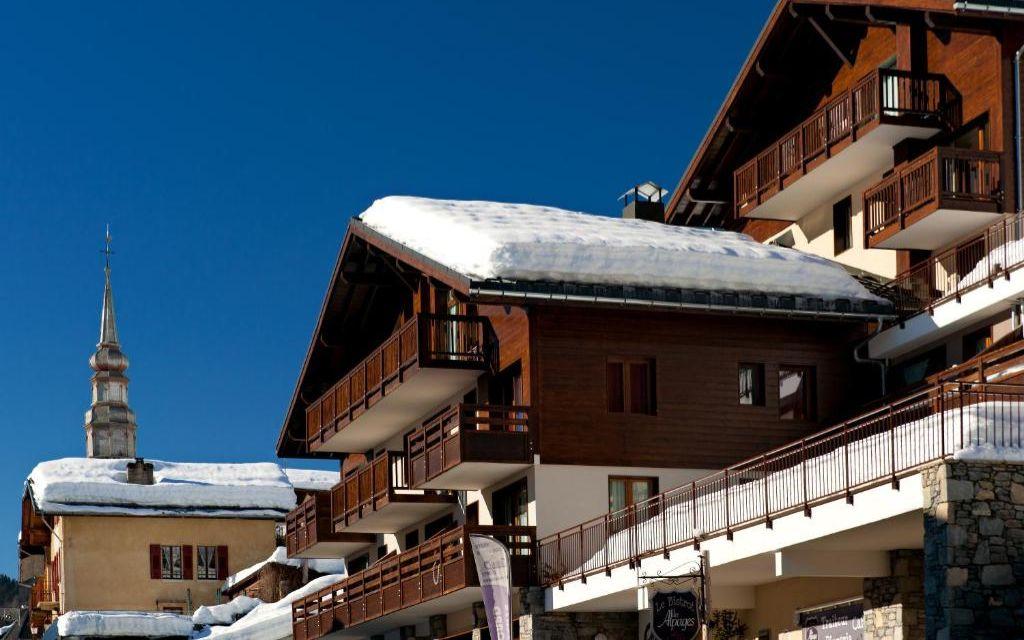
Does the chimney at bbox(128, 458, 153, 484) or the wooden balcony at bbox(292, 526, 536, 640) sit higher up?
the chimney at bbox(128, 458, 153, 484)

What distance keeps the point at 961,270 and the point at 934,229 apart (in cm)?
100

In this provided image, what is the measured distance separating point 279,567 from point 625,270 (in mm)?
32925

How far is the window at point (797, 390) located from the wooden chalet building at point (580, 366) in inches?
1.1

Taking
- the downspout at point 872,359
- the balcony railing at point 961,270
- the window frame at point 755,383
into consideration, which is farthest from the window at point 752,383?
the balcony railing at point 961,270

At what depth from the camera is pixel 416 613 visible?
137ft

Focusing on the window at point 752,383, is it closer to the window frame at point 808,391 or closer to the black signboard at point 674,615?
the window frame at point 808,391

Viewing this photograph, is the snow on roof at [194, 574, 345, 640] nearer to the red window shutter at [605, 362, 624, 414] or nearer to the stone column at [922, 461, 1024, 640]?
the red window shutter at [605, 362, 624, 414]

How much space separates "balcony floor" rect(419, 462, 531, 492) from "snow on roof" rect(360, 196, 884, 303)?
357 centimetres

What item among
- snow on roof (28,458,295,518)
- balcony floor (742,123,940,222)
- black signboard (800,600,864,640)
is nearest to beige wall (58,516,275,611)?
snow on roof (28,458,295,518)

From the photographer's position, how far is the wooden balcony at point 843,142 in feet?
121

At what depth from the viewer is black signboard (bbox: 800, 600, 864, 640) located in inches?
1183

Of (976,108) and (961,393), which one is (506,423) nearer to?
(976,108)

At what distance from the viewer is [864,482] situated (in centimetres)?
2642

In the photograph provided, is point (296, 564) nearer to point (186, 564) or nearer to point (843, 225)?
point (186, 564)
